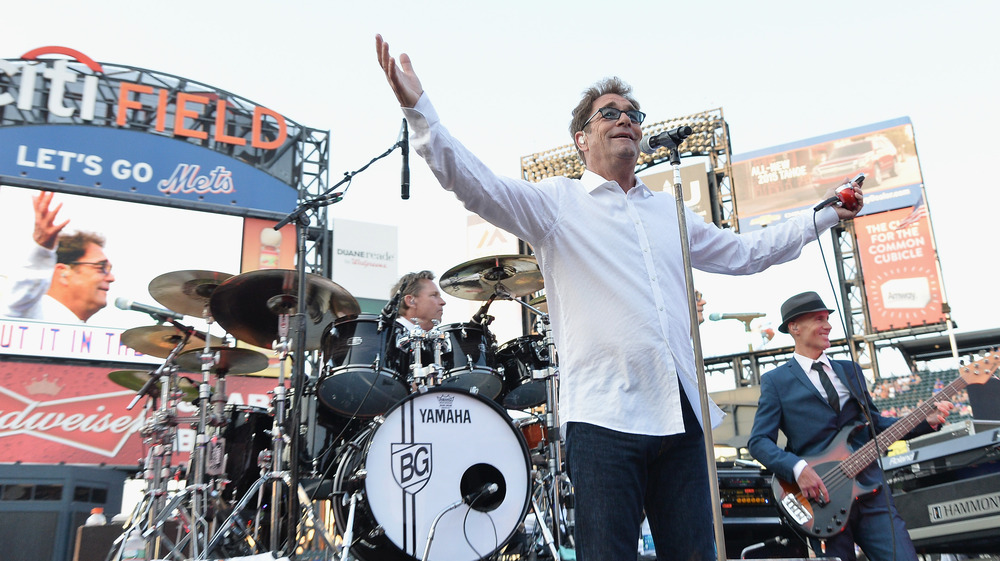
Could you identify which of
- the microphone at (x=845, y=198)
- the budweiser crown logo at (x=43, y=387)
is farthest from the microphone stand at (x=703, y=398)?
the budweiser crown logo at (x=43, y=387)

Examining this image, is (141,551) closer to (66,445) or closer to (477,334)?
(477,334)

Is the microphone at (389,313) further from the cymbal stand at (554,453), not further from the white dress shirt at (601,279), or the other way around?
the white dress shirt at (601,279)

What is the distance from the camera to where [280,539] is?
5.27 metres

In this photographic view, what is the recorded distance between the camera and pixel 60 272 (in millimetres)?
13477

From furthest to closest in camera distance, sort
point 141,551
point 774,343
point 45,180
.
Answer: point 774,343, point 45,180, point 141,551

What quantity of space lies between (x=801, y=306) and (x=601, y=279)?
9.59ft

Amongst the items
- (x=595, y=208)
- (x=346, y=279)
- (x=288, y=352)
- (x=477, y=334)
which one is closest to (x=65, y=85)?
(x=346, y=279)

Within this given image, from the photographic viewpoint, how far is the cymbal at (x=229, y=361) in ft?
22.5

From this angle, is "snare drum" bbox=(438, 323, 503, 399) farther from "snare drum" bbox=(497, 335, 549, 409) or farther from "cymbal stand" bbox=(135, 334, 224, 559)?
"cymbal stand" bbox=(135, 334, 224, 559)

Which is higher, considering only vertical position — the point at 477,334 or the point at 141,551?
the point at 477,334

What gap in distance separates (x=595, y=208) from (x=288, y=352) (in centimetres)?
389

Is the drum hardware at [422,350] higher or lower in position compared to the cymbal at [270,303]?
lower

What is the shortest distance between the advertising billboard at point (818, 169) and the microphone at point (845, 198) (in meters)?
26.3

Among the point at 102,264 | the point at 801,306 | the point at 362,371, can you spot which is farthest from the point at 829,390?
the point at 102,264
